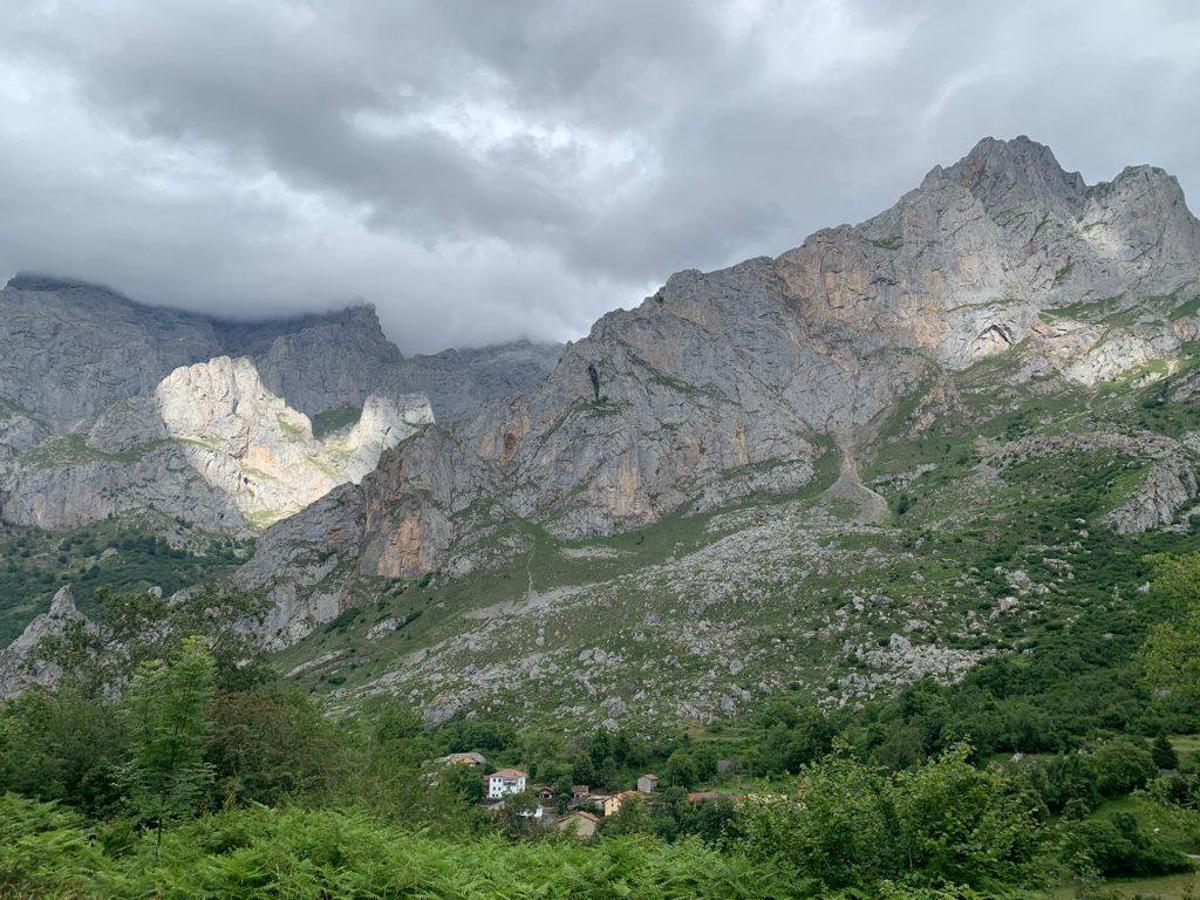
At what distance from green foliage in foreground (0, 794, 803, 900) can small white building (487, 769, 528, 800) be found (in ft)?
204

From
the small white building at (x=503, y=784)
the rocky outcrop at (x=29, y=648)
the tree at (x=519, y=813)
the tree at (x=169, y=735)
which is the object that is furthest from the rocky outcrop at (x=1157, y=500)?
the rocky outcrop at (x=29, y=648)

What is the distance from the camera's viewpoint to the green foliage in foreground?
15.4 meters

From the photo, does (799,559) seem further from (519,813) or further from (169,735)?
(169,735)

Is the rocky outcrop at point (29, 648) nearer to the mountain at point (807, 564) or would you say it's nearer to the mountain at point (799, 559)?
the mountain at point (807, 564)

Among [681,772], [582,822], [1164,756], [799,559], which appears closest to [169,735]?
[582,822]

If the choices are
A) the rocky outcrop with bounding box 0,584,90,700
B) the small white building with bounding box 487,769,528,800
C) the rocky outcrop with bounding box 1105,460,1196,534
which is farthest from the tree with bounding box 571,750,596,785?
the rocky outcrop with bounding box 1105,460,1196,534

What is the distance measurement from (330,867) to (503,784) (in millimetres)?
68907

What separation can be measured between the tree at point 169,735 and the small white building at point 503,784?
59.5 metres

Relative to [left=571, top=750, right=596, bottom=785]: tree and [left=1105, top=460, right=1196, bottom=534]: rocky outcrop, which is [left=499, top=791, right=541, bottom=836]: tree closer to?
[left=571, top=750, right=596, bottom=785]: tree

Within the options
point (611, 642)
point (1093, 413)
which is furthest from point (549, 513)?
point (1093, 413)

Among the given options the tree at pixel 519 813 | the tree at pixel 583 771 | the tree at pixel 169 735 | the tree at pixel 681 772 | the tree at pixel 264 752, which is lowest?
the tree at pixel 583 771

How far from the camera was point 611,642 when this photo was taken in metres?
A: 123

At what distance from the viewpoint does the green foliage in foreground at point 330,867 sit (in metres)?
15.4

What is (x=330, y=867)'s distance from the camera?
15984 mm
